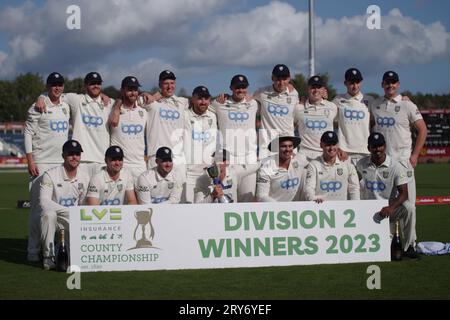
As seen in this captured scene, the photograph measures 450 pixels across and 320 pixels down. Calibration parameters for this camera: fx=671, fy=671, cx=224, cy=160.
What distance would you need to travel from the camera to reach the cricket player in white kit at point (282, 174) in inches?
379

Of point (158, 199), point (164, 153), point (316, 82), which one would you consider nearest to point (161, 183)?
point (158, 199)

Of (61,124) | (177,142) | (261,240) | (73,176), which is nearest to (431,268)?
(261,240)

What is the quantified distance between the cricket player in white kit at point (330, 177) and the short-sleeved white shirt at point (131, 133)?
2.52 meters

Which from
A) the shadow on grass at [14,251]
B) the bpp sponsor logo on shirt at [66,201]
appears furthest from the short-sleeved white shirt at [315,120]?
the shadow on grass at [14,251]

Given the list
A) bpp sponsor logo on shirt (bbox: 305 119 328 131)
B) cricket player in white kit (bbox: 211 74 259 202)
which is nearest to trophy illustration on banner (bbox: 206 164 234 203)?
cricket player in white kit (bbox: 211 74 259 202)

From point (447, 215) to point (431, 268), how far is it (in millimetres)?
6857

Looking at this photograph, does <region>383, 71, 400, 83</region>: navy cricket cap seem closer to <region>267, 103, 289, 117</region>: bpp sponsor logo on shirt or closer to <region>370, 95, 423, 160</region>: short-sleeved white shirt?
<region>370, 95, 423, 160</region>: short-sleeved white shirt

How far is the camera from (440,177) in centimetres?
2972

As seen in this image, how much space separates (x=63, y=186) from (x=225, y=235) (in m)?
2.45

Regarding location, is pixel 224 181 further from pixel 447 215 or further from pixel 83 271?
pixel 447 215

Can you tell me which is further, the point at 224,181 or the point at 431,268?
the point at 224,181

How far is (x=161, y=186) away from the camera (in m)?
9.49

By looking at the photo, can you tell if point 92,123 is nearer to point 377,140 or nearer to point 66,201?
point 66,201

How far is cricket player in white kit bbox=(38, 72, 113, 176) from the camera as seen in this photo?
32.4 feet
